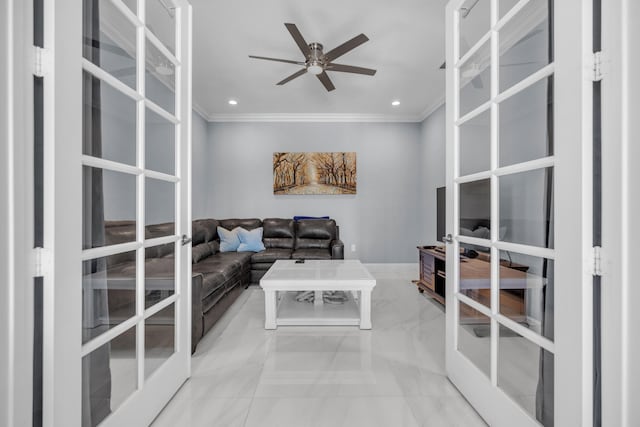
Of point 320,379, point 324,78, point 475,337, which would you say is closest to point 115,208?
point 320,379

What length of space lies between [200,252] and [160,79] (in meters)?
2.44

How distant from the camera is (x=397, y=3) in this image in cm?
235

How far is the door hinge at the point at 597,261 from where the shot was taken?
877 mm

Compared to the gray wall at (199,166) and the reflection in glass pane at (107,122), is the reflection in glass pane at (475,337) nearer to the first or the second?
the reflection in glass pane at (107,122)

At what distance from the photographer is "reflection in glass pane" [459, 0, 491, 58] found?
4.68ft

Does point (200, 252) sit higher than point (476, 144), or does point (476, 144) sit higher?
point (476, 144)

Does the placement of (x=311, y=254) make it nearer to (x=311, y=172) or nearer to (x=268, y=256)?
(x=268, y=256)

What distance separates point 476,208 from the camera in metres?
1.54

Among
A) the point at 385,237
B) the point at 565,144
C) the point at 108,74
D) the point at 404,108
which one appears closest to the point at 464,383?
the point at 565,144

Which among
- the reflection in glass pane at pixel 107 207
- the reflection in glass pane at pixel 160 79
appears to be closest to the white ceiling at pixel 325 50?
the reflection in glass pane at pixel 160 79

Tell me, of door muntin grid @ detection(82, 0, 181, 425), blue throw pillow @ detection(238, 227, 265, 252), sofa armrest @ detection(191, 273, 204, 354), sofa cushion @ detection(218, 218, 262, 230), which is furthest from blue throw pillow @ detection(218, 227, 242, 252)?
door muntin grid @ detection(82, 0, 181, 425)

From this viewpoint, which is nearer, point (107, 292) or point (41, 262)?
point (41, 262)

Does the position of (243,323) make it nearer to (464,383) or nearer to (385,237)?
(464,383)

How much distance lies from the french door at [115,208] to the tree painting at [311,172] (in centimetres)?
328
